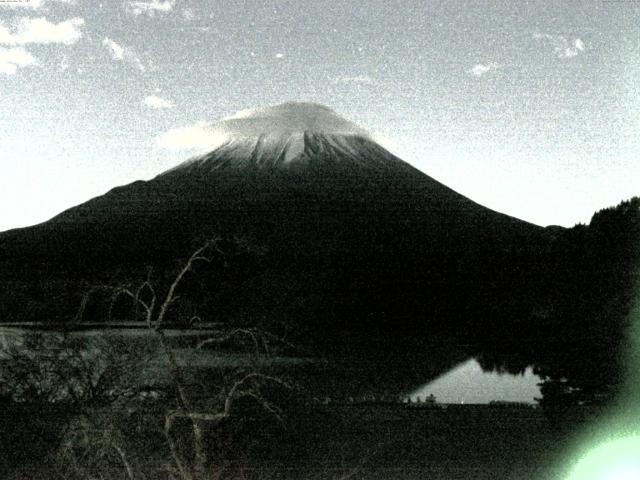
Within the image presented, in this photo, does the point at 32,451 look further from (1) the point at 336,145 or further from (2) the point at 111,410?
(1) the point at 336,145

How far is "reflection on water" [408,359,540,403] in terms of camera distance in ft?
92.3

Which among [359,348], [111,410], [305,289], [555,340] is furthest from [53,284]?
[111,410]

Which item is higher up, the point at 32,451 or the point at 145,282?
the point at 145,282

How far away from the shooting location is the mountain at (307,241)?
4753 cm

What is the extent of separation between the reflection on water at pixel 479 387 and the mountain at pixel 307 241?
3.48 meters

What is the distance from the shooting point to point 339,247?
98062mm

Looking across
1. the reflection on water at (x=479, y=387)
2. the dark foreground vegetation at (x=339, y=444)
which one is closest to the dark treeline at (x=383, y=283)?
the reflection on water at (x=479, y=387)

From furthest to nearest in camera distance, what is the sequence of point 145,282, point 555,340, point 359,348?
point 359,348 → point 555,340 → point 145,282

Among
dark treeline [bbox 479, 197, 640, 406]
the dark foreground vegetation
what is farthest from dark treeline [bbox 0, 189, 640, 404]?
the dark foreground vegetation

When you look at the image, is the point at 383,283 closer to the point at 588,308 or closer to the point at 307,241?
the point at 588,308

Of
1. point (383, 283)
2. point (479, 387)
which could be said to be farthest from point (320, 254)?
point (479, 387)

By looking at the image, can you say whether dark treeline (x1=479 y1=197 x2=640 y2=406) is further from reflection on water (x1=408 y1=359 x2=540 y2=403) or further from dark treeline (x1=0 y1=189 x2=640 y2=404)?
reflection on water (x1=408 y1=359 x2=540 y2=403)

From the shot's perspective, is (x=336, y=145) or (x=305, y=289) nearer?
(x=305, y=289)

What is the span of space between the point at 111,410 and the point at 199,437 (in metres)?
1.05
